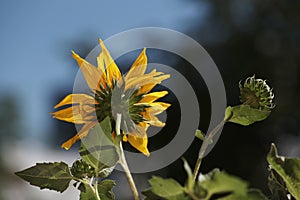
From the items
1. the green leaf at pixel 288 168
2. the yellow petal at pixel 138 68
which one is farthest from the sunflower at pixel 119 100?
the green leaf at pixel 288 168

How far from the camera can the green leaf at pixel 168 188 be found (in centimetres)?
22

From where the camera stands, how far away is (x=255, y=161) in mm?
7629

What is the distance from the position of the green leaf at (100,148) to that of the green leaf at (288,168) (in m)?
0.08

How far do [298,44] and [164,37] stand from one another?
194 cm

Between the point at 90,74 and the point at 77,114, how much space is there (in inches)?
1.3

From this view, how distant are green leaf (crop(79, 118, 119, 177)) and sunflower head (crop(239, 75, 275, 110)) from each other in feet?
0.40

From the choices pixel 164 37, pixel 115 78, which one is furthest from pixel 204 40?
pixel 115 78

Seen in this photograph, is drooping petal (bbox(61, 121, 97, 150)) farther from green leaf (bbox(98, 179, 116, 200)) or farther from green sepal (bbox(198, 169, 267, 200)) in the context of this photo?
green sepal (bbox(198, 169, 267, 200))

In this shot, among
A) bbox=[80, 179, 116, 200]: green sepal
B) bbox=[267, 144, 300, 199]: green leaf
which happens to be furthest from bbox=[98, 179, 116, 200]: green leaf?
bbox=[267, 144, 300, 199]: green leaf

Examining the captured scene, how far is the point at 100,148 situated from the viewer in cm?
30

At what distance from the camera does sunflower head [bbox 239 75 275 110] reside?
39 cm

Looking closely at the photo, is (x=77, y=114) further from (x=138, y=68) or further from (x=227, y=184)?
(x=227, y=184)

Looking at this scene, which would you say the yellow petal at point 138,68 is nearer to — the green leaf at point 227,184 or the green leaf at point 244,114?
the green leaf at point 244,114

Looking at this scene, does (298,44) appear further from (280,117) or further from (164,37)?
(164,37)
